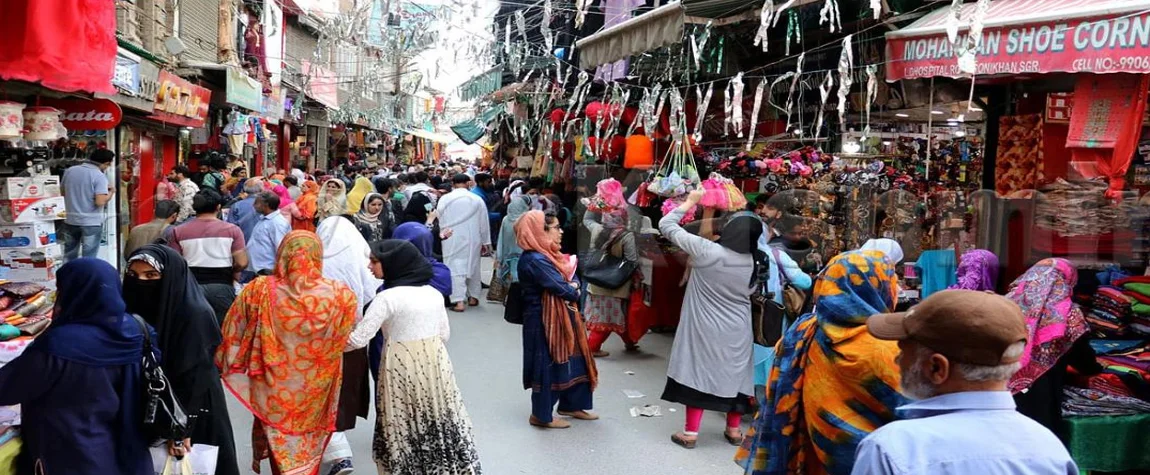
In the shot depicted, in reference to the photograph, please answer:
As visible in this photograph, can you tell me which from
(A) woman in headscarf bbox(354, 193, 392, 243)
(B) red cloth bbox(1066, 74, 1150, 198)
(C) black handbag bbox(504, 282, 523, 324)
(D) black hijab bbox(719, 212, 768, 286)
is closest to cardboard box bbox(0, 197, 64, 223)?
(A) woman in headscarf bbox(354, 193, 392, 243)

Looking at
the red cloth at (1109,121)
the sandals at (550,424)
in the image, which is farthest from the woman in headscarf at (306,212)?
the red cloth at (1109,121)

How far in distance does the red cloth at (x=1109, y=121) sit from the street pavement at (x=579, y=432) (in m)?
2.88

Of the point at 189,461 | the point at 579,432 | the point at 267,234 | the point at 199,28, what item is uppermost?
the point at 199,28

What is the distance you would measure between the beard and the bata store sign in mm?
8224

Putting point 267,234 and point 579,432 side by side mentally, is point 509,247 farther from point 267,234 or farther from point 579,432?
point 579,432

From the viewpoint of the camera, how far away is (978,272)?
538 centimetres

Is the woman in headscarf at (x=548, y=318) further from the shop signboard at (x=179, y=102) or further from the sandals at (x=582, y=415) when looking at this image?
the shop signboard at (x=179, y=102)

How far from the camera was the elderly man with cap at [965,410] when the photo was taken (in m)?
1.81

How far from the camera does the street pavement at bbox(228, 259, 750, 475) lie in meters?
5.33

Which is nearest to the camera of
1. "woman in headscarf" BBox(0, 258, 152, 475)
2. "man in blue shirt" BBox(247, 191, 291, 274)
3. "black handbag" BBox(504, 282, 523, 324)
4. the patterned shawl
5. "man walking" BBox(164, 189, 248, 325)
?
"woman in headscarf" BBox(0, 258, 152, 475)

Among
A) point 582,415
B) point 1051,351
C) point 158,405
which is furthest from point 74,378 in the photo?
point 1051,351

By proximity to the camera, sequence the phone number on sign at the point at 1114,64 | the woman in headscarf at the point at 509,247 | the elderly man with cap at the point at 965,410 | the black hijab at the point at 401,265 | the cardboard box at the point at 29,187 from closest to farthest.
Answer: the elderly man with cap at the point at 965,410 → the black hijab at the point at 401,265 → the phone number on sign at the point at 1114,64 → the cardboard box at the point at 29,187 → the woman in headscarf at the point at 509,247

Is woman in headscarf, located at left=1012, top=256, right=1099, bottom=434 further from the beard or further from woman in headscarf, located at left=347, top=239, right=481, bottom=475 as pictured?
woman in headscarf, located at left=347, top=239, right=481, bottom=475

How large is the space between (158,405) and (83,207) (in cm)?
697
